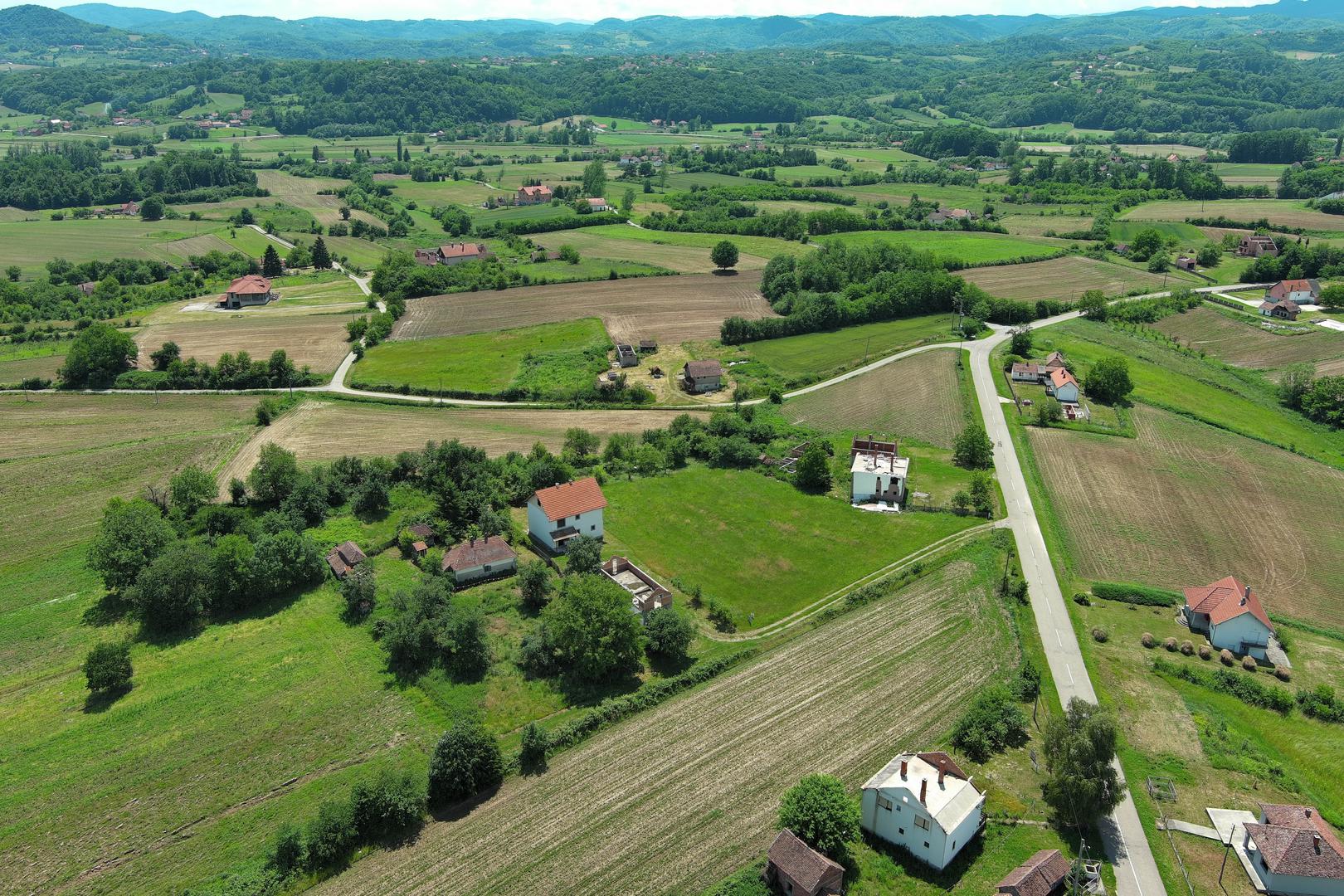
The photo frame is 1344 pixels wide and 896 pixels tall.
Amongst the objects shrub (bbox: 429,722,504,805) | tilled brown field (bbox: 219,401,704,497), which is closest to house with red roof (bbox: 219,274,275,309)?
tilled brown field (bbox: 219,401,704,497)

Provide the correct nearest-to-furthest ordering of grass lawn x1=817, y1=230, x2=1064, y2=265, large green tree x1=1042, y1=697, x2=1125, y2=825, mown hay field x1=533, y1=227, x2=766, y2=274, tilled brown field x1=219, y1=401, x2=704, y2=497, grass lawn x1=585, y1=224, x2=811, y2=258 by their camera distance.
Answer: large green tree x1=1042, y1=697, x2=1125, y2=825
tilled brown field x1=219, y1=401, x2=704, y2=497
mown hay field x1=533, y1=227, x2=766, y2=274
grass lawn x1=817, y1=230, x2=1064, y2=265
grass lawn x1=585, y1=224, x2=811, y2=258

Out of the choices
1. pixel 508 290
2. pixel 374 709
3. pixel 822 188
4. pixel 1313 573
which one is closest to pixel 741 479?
pixel 374 709

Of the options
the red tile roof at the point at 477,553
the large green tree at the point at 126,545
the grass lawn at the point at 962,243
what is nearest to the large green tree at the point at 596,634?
the red tile roof at the point at 477,553

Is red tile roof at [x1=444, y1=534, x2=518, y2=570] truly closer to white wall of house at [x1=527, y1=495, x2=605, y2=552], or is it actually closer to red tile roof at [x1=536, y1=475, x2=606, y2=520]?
white wall of house at [x1=527, y1=495, x2=605, y2=552]

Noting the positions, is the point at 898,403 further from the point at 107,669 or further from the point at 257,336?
the point at 257,336

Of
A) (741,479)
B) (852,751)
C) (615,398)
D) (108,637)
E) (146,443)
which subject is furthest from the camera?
→ (615,398)

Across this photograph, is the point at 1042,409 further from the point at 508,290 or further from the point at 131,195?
the point at 131,195
